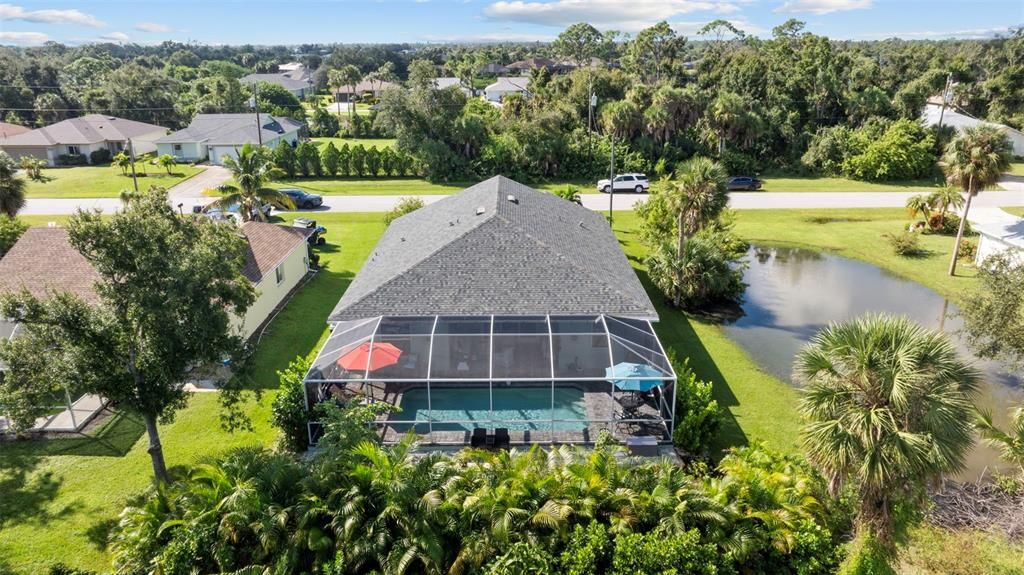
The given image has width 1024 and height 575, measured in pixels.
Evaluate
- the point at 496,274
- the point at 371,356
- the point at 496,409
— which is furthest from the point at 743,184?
the point at 371,356

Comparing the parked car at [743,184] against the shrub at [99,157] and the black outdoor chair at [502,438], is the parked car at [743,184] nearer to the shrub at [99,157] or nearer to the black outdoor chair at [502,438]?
the black outdoor chair at [502,438]

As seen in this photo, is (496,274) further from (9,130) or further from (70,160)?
(9,130)

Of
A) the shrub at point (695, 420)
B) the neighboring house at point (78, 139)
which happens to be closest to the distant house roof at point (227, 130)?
the neighboring house at point (78, 139)

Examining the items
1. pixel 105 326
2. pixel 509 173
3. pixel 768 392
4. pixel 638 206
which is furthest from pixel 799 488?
pixel 509 173

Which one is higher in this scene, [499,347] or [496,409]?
[499,347]

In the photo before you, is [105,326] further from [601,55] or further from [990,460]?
[601,55]

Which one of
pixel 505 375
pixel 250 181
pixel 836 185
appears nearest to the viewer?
pixel 505 375
